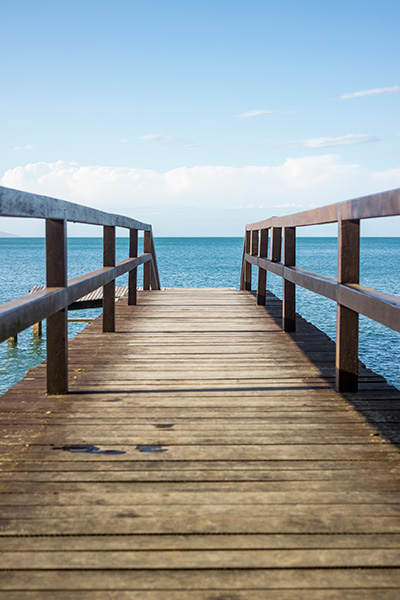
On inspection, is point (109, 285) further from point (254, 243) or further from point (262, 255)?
point (254, 243)

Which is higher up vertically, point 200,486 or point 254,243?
point 254,243

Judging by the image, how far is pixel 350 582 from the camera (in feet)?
5.44

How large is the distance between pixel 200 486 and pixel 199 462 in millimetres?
246

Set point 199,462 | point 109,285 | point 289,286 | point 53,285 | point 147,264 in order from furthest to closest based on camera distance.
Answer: point 147,264
point 289,286
point 109,285
point 53,285
point 199,462

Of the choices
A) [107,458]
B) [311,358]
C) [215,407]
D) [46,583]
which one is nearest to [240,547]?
[46,583]

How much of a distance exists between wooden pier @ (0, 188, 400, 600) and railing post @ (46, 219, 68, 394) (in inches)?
0.4

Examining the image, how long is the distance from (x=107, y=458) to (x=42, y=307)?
0.94 metres

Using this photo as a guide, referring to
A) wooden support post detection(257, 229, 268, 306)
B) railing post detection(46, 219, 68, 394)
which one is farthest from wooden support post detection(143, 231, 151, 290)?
railing post detection(46, 219, 68, 394)

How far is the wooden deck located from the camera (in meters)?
1.69

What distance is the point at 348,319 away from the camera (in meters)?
3.57

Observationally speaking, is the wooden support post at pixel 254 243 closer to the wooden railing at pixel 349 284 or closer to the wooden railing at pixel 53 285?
the wooden railing at pixel 349 284

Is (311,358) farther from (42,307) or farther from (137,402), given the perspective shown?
(42,307)

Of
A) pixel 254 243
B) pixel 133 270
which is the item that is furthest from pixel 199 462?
pixel 254 243

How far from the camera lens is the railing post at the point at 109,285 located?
17.5 feet
